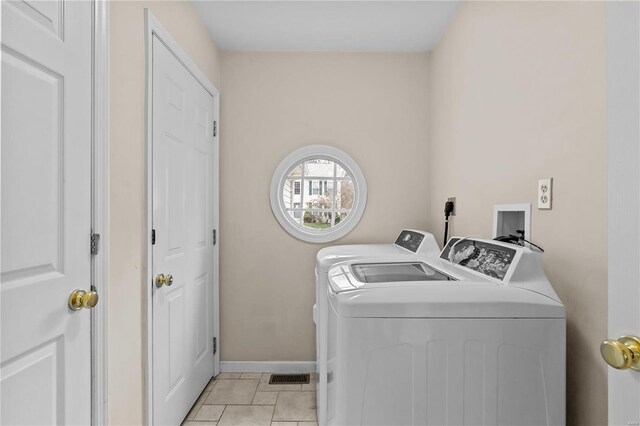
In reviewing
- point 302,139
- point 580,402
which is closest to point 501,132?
point 580,402

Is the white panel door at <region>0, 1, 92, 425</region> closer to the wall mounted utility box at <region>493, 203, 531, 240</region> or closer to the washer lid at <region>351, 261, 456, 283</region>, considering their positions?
the washer lid at <region>351, 261, 456, 283</region>

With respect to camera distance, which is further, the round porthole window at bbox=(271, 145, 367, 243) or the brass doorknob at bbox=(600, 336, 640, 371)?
the round porthole window at bbox=(271, 145, 367, 243)

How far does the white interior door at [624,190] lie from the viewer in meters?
0.54

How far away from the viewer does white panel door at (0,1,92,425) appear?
86 centimetres

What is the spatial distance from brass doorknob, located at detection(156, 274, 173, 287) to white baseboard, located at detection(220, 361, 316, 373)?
3.85 feet

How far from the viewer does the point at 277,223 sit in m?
2.63

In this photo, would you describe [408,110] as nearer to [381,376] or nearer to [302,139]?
[302,139]

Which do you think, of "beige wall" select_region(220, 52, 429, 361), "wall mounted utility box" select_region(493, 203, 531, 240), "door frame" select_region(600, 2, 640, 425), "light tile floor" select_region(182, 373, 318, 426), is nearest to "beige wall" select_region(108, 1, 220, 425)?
"light tile floor" select_region(182, 373, 318, 426)

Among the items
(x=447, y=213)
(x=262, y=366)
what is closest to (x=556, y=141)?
(x=447, y=213)

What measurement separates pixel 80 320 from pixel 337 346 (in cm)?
82

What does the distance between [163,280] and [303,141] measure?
4.68ft

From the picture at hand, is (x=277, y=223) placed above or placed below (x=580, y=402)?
above

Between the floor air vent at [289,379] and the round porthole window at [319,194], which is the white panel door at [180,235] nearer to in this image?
the floor air vent at [289,379]

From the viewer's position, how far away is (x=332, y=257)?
1.77m
